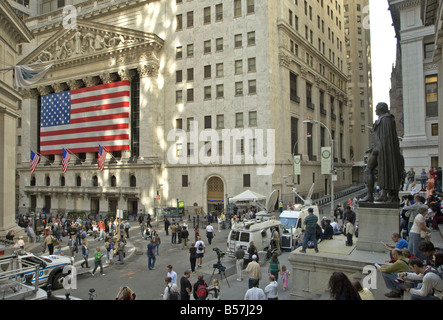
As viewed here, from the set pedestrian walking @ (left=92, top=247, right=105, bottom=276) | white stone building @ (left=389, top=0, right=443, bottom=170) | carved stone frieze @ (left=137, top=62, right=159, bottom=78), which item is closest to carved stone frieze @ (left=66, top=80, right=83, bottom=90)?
carved stone frieze @ (left=137, top=62, right=159, bottom=78)

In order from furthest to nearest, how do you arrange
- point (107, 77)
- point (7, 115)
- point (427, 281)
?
point (107, 77)
point (7, 115)
point (427, 281)

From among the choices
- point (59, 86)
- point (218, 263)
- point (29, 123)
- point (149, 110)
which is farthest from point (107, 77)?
point (218, 263)

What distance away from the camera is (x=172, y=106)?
43.2 m

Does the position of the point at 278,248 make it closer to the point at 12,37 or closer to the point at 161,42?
the point at 12,37

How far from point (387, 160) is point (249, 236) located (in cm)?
949

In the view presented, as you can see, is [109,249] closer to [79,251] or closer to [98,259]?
[98,259]

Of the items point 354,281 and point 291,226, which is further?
point 291,226

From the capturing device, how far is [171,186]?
42719 mm

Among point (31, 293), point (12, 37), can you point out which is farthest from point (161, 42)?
point (31, 293)

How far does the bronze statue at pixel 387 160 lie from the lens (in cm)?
972

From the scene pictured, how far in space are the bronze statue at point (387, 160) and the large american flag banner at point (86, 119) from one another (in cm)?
3847

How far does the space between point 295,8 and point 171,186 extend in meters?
28.9

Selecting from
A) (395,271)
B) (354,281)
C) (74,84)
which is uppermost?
(74,84)
